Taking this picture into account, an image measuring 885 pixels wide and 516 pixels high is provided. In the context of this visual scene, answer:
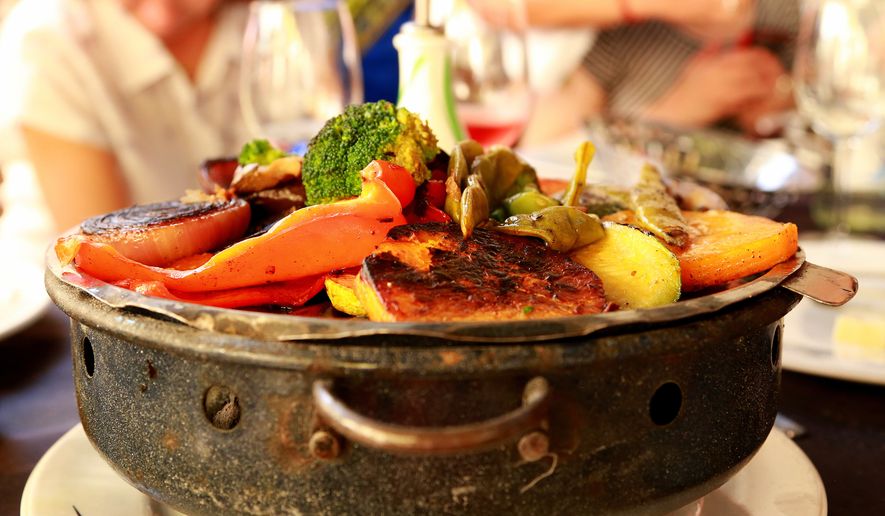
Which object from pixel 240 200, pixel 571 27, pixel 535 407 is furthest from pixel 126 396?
pixel 571 27

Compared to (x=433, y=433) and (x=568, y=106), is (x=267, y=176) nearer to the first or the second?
(x=433, y=433)

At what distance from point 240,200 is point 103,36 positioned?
2.83 meters

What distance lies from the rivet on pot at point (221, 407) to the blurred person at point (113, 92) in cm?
282

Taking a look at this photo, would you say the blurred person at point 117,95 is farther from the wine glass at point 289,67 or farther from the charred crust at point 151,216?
the charred crust at point 151,216

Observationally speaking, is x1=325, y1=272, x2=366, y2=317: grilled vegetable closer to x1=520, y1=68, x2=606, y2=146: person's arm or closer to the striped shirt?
the striped shirt

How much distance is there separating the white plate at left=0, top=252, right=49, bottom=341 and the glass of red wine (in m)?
1.07

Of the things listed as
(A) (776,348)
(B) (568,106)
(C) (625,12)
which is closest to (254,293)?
(A) (776,348)

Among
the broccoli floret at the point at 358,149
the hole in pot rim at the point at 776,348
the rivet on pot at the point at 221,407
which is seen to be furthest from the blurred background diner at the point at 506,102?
the broccoli floret at the point at 358,149

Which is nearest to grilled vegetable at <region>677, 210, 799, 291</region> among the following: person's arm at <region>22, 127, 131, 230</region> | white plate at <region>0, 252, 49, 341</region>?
white plate at <region>0, 252, 49, 341</region>

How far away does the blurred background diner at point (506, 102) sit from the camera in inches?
73.3

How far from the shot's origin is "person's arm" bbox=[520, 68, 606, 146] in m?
4.39

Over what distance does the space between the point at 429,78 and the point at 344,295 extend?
828mm

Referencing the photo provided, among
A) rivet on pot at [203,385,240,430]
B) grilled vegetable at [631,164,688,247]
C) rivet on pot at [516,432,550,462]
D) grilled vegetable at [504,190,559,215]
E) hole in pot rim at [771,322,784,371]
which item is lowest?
hole in pot rim at [771,322,784,371]

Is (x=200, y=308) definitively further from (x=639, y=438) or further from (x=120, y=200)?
(x=120, y=200)
